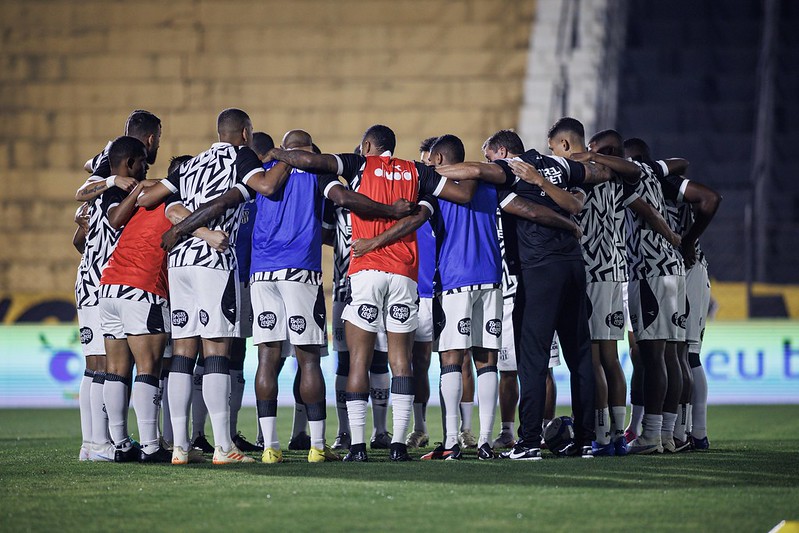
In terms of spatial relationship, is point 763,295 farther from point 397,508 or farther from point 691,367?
point 397,508

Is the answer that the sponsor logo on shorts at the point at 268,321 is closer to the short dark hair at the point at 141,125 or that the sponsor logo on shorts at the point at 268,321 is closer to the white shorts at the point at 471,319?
the white shorts at the point at 471,319

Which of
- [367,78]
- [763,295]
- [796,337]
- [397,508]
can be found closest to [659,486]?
[397,508]

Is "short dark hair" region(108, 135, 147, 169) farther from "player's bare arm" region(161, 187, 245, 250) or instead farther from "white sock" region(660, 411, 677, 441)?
"white sock" region(660, 411, 677, 441)

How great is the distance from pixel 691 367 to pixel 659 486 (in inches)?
121

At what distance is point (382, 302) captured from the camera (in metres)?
7.29

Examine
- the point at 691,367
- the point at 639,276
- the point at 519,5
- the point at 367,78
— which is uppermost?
the point at 519,5

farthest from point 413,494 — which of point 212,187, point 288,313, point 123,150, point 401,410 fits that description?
point 123,150

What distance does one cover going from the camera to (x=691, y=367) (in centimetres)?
886

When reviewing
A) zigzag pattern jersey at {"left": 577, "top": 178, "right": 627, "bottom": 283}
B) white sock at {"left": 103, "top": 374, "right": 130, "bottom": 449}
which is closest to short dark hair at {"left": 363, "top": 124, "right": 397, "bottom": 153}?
zigzag pattern jersey at {"left": 577, "top": 178, "right": 627, "bottom": 283}

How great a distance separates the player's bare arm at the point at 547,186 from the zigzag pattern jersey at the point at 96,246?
110 inches

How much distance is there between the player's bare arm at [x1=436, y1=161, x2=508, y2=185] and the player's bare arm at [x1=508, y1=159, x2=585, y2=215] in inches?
4.3

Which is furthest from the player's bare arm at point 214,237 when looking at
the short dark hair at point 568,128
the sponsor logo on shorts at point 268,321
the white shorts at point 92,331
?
the short dark hair at point 568,128

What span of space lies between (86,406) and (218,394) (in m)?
1.41

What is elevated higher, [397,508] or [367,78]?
[367,78]
